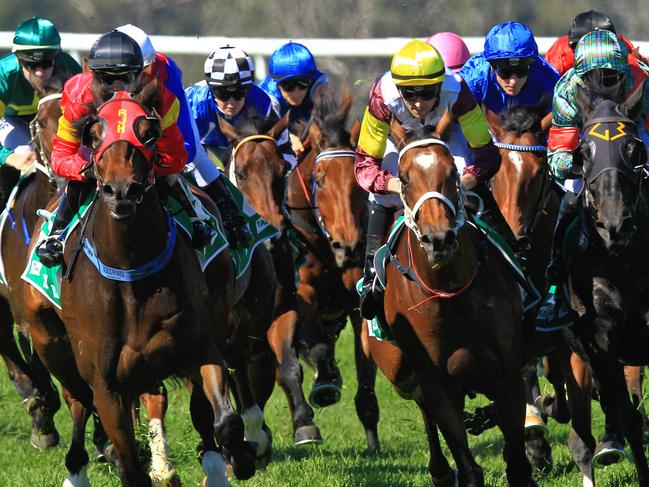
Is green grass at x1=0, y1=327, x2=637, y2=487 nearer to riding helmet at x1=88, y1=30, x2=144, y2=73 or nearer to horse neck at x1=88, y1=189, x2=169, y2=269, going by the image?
horse neck at x1=88, y1=189, x2=169, y2=269

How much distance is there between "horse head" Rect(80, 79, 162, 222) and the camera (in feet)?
20.4

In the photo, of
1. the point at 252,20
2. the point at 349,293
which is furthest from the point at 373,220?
the point at 252,20

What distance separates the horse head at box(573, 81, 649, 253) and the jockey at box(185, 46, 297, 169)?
3.38 meters

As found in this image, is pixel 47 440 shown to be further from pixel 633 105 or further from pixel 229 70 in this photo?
pixel 633 105

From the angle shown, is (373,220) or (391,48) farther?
(391,48)

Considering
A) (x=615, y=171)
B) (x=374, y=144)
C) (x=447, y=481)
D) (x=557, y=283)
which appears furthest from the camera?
(x=447, y=481)

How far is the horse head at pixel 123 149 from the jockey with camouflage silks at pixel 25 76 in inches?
79.2

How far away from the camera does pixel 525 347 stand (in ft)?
23.7

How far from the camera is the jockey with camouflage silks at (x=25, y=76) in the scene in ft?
29.1

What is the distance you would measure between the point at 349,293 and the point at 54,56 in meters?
A: 2.67

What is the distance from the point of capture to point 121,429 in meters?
6.86

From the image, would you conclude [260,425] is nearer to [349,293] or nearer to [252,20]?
[349,293]

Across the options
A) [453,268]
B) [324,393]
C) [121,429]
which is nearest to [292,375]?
[324,393]

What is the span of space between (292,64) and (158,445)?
402cm
